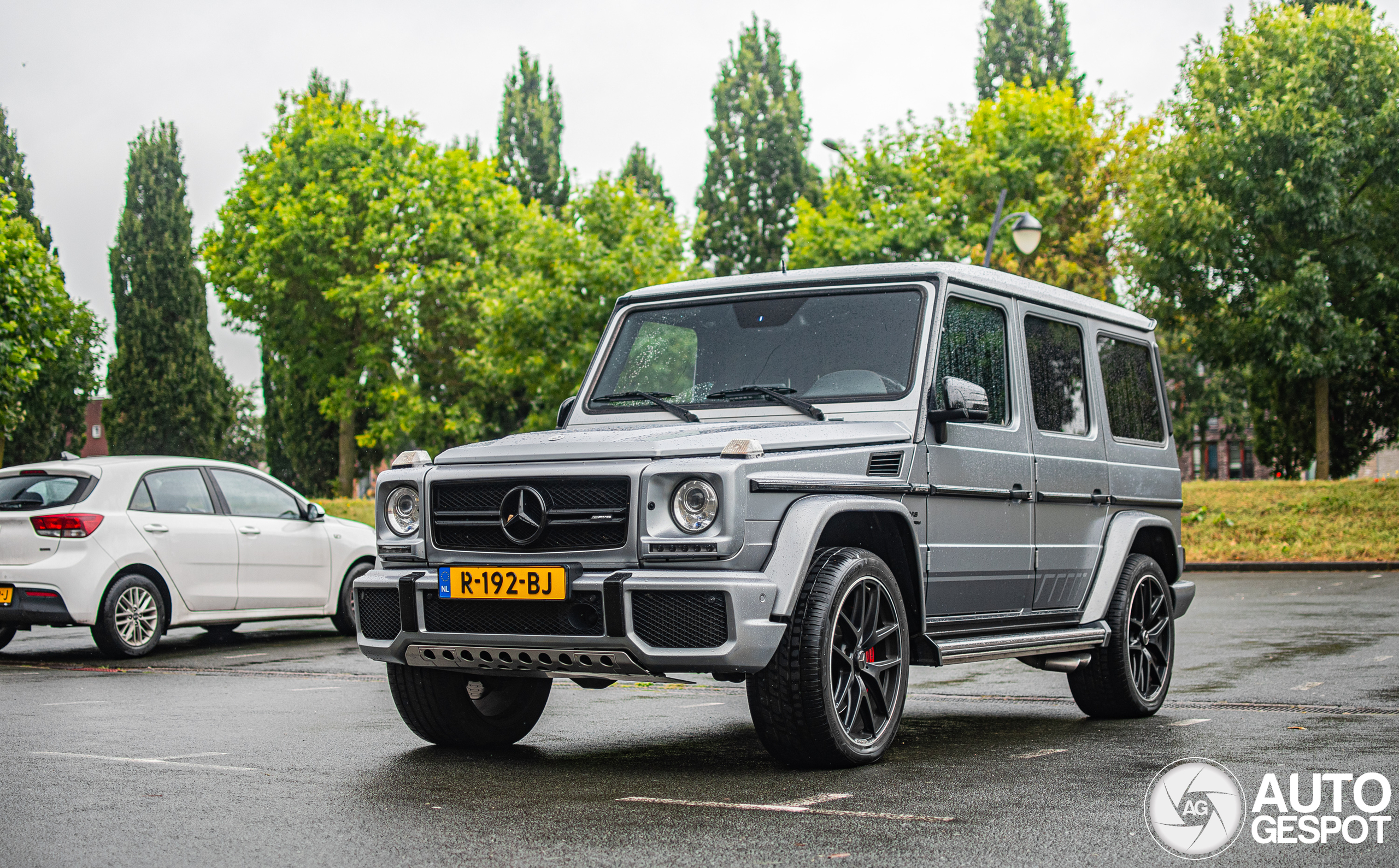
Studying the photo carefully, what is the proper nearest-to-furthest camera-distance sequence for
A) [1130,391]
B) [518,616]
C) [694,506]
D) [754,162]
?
[694,506]
[518,616]
[1130,391]
[754,162]

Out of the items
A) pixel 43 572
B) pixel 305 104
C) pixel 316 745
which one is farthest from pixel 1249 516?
pixel 305 104

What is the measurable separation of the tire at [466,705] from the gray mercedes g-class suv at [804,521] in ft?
0.05

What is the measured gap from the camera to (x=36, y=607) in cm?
1138

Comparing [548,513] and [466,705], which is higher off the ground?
[548,513]

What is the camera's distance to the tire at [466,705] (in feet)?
21.5

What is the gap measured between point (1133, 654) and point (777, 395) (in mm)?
2804

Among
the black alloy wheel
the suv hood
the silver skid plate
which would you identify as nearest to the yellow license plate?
the silver skid plate

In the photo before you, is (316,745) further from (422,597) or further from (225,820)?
(225,820)

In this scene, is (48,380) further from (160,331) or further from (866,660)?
(866,660)

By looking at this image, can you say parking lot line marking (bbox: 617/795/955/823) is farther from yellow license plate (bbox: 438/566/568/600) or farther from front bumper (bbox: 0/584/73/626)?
front bumper (bbox: 0/584/73/626)

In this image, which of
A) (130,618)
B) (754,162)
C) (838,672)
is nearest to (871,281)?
(838,672)

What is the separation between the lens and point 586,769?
6117 millimetres

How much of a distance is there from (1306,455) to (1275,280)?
7827 millimetres

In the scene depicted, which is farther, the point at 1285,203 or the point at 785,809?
the point at 1285,203
